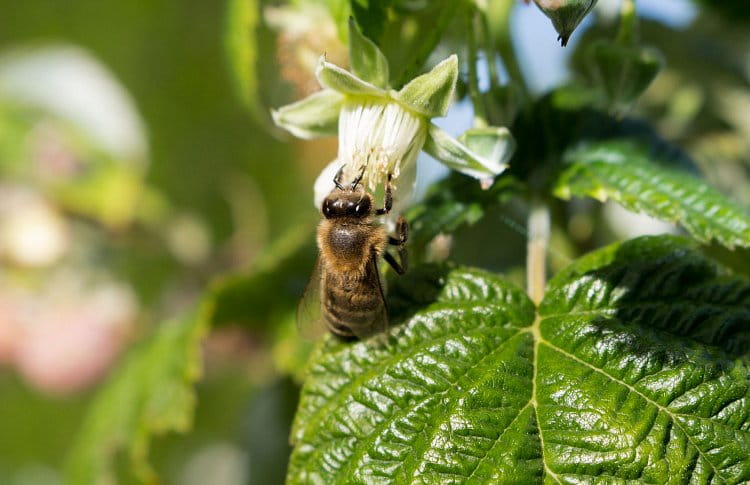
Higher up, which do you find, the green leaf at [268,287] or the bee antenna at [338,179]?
the bee antenna at [338,179]

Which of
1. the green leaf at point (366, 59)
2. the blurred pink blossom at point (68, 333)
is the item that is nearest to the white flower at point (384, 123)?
the green leaf at point (366, 59)

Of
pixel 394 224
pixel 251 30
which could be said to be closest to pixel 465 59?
pixel 394 224

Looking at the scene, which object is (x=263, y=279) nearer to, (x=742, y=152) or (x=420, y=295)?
(x=420, y=295)

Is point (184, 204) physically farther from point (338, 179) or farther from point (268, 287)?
point (338, 179)

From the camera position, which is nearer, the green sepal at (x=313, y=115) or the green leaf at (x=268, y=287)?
the green sepal at (x=313, y=115)

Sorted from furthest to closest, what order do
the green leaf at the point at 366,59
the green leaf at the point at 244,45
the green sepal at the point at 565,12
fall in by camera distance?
the green leaf at the point at 244,45 → the green leaf at the point at 366,59 → the green sepal at the point at 565,12

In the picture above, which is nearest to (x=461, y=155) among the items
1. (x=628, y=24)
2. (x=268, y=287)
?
(x=628, y=24)

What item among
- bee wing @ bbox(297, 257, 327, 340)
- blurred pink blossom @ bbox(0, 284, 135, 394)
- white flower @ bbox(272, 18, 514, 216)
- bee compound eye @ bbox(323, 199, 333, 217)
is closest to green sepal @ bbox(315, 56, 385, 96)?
white flower @ bbox(272, 18, 514, 216)

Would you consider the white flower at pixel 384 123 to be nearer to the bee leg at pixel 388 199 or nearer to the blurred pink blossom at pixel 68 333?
the bee leg at pixel 388 199
